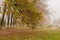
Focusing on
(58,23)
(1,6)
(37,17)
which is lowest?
(58,23)

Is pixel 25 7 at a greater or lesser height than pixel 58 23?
greater

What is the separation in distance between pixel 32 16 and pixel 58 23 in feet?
72.5

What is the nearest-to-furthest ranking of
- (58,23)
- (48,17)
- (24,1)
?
(24,1)
(48,17)
(58,23)

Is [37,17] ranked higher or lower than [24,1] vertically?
lower

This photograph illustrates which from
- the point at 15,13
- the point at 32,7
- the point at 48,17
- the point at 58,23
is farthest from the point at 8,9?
the point at 58,23

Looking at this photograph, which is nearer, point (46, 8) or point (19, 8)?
point (19, 8)

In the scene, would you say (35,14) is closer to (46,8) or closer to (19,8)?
(19,8)

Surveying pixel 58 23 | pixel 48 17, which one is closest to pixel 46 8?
pixel 48 17

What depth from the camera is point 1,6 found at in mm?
18359

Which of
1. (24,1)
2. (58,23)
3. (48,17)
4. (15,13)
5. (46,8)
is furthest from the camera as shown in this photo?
(58,23)

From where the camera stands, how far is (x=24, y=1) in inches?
683

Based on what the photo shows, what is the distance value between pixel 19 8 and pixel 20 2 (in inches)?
26.2

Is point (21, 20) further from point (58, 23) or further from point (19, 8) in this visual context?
point (58, 23)

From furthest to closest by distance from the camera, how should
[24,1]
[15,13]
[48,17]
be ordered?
[48,17], [24,1], [15,13]
